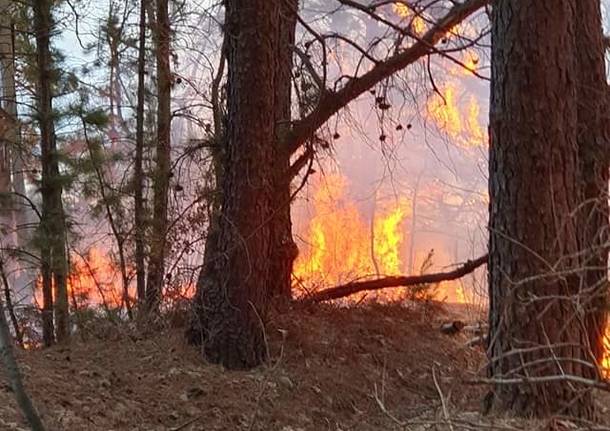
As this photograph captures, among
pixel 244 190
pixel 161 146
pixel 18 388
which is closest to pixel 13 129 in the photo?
pixel 161 146

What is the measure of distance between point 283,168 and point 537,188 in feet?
6.15

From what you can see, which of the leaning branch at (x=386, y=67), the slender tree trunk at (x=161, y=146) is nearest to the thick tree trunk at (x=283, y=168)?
the leaning branch at (x=386, y=67)

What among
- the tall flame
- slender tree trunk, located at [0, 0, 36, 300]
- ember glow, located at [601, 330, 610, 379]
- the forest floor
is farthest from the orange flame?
slender tree trunk, located at [0, 0, 36, 300]

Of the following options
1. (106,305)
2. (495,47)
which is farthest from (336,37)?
(106,305)

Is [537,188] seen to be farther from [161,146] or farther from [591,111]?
[161,146]

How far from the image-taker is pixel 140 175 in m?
6.59

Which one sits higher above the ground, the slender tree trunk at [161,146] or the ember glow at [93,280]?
the slender tree trunk at [161,146]

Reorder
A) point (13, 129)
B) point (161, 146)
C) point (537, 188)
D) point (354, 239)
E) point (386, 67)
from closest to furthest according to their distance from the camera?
1. point (537, 188)
2. point (386, 67)
3. point (13, 129)
4. point (161, 146)
5. point (354, 239)

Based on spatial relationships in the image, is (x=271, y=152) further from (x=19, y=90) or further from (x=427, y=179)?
(x=427, y=179)

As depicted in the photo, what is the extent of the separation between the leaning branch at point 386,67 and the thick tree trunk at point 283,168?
0.72ft

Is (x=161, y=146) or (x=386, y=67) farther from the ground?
(x=386, y=67)

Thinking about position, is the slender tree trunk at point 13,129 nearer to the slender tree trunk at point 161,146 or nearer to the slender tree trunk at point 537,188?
the slender tree trunk at point 161,146

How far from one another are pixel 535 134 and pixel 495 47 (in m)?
0.53

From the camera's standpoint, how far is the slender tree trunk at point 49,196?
610 cm
